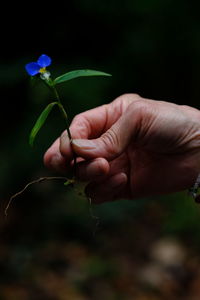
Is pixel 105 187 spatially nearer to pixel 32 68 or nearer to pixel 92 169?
pixel 92 169

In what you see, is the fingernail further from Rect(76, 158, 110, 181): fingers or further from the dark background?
the dark background

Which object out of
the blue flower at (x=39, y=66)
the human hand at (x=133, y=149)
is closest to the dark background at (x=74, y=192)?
the human hand at (x=133, y=149)

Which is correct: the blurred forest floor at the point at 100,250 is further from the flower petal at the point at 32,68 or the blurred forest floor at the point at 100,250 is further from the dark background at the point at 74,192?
the flower petal at the point at 32,68

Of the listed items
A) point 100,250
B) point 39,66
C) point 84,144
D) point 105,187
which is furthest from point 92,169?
point 100,250

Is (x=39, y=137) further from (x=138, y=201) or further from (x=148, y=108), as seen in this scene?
(x=148, y=108)

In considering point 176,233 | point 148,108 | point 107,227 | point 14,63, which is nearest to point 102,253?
point 107,227
